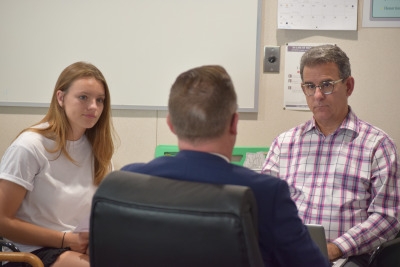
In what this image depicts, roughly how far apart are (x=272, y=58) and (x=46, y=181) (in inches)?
55.4

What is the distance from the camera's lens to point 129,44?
9.45 feet

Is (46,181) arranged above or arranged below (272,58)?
below

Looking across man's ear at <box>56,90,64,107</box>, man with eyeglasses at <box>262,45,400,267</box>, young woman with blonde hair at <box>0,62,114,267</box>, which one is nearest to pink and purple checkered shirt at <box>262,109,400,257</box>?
man with eyeglasses at <box>262,45,400,267</box>

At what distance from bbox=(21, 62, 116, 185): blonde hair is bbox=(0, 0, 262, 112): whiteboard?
59cm

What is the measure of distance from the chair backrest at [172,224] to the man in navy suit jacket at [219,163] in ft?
0.26

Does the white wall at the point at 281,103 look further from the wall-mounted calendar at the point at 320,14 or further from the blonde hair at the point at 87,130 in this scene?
the blonde hair at the point at 87,130

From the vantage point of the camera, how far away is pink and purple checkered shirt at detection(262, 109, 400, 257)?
202 cm

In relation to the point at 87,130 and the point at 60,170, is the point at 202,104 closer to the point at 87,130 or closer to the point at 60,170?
the point at 60,170

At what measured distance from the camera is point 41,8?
2.89 meters

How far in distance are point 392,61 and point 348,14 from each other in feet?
1.19

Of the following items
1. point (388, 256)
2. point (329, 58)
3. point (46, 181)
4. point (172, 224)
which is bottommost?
point (388, 256)

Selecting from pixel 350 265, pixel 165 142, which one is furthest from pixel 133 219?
pixel 165 142

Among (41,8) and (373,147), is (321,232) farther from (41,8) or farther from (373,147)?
(41,8)

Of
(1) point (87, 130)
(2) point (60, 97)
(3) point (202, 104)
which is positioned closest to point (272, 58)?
(1) point (87, 130)
